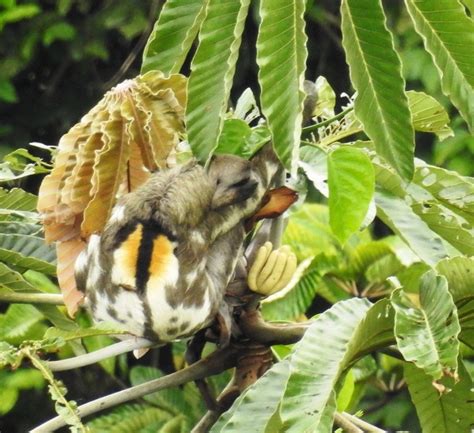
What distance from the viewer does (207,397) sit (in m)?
0.94

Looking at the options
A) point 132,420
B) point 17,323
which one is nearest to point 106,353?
point 17,323

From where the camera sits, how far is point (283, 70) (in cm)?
77

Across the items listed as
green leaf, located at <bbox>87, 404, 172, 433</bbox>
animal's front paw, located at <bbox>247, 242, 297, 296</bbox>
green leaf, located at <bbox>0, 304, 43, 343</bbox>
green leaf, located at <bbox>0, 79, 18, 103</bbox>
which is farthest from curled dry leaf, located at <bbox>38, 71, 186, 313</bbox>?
green leaf, located at <bbox>0, 79, 18, 103</bbox>

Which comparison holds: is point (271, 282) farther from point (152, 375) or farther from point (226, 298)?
point (152, 375)

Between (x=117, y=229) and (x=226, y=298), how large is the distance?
121mm

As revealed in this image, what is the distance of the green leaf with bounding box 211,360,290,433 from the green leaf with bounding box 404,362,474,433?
109mm

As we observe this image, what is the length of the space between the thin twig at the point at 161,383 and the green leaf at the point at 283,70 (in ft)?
0.74

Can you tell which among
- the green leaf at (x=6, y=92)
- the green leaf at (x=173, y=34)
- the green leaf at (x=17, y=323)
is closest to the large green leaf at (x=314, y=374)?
the green leaf at (x=173, y=34)

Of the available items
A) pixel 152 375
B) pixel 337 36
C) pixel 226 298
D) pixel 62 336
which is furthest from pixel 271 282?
pixel 337 36

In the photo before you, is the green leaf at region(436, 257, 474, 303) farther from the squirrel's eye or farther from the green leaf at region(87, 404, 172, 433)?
the green leaf at region(87, 404, 172, 433)

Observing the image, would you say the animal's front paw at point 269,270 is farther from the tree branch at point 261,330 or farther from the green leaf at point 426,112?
the green leaf at point 426,112

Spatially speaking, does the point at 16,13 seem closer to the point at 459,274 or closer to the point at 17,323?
the point at 17,323

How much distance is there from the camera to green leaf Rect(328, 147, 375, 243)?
2.78ft

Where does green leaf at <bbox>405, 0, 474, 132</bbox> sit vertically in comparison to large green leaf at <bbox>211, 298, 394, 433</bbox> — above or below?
above
